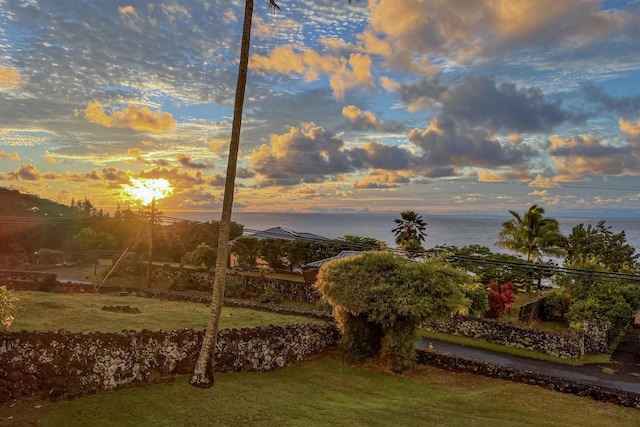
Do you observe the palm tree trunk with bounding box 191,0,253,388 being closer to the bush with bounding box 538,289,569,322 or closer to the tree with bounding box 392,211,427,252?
the bush with bounding box 538,289,569,322

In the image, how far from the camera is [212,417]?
40.2 feet

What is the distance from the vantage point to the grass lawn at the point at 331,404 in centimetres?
1180

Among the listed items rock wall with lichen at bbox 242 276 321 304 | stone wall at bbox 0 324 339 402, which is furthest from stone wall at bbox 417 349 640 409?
rock wall with lichen at bbox 242 276 321 304

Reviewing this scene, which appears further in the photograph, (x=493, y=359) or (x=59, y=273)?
(x=59, y=273)

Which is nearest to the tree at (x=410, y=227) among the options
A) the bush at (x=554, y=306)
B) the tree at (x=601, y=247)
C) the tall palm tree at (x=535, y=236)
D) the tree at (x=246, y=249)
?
the tall palm tree at (x=535, y=236)

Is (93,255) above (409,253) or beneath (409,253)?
beneath

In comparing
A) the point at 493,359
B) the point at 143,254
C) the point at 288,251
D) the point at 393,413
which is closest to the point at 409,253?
the point at 493,359

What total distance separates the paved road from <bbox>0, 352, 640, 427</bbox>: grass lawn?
4.17 metres

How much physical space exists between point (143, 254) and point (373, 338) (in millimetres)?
40308

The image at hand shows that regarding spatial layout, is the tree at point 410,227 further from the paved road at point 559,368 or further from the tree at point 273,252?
the paved road at point 559,368

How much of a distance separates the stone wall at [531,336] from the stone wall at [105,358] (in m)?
13.3

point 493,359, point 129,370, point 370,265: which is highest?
point 370,265

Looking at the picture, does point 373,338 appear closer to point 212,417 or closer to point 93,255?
point 212,417

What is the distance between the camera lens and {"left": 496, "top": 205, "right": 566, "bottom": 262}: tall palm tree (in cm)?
5100
